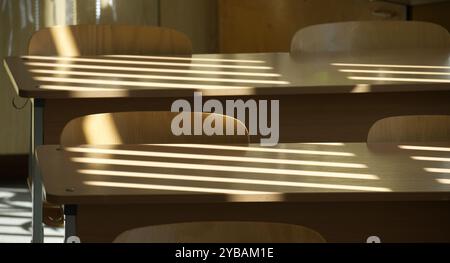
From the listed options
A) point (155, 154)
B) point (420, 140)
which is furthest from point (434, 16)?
point (155, 154)

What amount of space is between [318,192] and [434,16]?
3651mm

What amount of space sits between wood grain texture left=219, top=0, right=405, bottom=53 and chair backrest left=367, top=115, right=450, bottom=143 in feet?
9.95

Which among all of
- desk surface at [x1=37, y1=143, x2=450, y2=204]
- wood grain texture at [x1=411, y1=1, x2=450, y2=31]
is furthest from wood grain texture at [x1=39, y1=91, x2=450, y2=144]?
wood grain texture at [x1=411, y1=1, x2=450, y2=31]

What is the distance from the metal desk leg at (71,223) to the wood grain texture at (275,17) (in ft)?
12.3

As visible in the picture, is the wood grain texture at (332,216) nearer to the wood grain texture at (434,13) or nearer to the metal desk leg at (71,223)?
the metal desk leg at (71,223)

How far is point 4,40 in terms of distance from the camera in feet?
18.0

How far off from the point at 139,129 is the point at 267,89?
1.88 feet

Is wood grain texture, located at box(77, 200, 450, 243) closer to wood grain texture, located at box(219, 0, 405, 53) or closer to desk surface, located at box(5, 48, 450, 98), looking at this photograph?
desk surface, located at box(5, 48, 450, 98)

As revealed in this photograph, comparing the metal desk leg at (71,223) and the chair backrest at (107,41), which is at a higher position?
the chair backrest at (107,41)

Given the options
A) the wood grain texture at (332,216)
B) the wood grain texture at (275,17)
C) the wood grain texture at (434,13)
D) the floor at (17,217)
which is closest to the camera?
the wood grain texture at (332,216)

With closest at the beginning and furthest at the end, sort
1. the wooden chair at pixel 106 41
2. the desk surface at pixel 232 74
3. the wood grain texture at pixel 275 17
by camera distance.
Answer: the desk surface at pixel 232 74 → the wooden chair at pixel 106 41 → the wood grain texture at pixel 275 17

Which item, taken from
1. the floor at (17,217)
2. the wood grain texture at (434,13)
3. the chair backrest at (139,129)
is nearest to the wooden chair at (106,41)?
the floor at (17,217)

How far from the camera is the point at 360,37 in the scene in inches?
161

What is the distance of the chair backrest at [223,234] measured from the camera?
1584 millimetres
